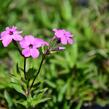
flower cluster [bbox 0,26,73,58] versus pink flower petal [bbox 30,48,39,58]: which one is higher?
flower cluster [bbox 0,26,73,58]

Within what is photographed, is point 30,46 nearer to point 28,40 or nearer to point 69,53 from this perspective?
point 28,40

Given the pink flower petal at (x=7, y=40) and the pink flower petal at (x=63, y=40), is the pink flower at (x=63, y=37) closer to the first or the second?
the pink flower petal at (x=63, y=40)

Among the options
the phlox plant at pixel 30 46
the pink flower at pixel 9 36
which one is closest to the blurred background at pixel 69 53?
the phlox plant at pixel 30 46

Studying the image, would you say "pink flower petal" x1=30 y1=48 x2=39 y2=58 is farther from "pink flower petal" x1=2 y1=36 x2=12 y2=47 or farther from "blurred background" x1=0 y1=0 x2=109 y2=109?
"blurred background" x1=0 y1=0 x2=109 y2=109

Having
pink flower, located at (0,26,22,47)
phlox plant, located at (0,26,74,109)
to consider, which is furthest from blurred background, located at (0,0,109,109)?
pink flower, located at (0,26,22,47)

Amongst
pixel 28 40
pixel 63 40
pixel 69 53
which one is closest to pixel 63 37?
pixel 63 40

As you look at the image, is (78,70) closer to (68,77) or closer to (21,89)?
(68,77)

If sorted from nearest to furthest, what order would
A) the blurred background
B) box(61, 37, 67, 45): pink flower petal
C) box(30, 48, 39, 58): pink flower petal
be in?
box(30, 48, 39, 58): pink flower petal, box(61, 37, 67, 45): pink flower petal, the blurred background
